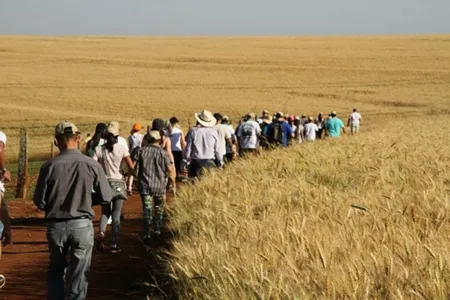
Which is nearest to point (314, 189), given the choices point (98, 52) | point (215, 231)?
point (215, 231)

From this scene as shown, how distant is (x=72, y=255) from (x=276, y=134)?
12297 mm

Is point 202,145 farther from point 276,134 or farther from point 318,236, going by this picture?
point 318,236

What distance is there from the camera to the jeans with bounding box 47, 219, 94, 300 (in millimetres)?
6914

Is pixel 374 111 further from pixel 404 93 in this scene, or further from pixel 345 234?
pixel 345 234

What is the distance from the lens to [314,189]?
786cm

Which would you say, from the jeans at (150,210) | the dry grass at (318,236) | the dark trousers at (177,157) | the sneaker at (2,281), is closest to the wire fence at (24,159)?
the dark trousers at (177,157)

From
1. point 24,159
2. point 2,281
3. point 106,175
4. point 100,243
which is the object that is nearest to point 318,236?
point 2,281

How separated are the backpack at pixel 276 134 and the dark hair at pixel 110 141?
8.67 m

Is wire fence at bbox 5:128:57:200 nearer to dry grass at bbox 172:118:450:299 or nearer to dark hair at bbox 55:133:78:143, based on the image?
dry grass at bbox 172:118:450:299

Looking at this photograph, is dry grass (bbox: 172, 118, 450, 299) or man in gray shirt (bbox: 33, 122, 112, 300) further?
man in gray shirt (bbox: 33, 122, 112, 300)

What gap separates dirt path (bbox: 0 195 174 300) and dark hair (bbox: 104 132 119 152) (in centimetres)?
121

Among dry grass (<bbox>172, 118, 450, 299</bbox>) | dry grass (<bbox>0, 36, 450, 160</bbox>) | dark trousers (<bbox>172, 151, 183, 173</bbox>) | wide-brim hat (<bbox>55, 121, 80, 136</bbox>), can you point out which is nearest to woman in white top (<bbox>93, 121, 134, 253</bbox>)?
dry grass (<bbox>172, 118, 450, 299</bbox>)

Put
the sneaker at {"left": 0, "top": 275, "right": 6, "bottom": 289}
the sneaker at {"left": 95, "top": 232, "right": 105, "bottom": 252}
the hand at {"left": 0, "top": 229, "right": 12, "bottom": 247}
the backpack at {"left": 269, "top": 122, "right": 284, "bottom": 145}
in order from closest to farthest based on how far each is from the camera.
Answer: the hand at {"left": 0, "top": 229, "right": 12, "bottom": 247} → the sneaker at {"left": 0, "top": 275, "right": 6, "bottom": 289} → the sneaker at {"left": 95, "top": 232, "right": 105, "bottom": 252} → the backpack at {"left": 269, "top": 122, "right": 284, "bottom": 145}

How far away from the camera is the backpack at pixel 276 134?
18.9 metres
